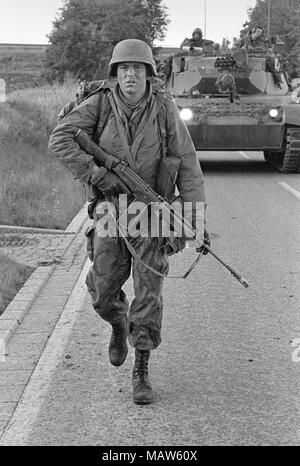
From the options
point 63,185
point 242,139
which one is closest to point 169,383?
point 63,185

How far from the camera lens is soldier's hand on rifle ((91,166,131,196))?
16.0 ft

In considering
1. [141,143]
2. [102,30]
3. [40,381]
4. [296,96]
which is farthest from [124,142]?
[102,30]

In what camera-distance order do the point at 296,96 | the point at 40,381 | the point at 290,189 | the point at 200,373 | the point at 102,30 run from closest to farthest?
the point at 40,381 → the point at 200,373 → the point at 290,189 → the point at 296,96 → the point at 102,30

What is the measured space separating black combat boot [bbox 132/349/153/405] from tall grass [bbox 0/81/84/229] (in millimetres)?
5490

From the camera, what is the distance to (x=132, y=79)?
498 cm

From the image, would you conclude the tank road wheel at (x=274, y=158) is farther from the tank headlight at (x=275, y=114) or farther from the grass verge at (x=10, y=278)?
the grass verge at (x=10, y=278)

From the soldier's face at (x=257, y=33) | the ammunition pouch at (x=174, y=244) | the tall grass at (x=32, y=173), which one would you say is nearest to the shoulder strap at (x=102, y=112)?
the ammunition pouch at (x=174, y=244)

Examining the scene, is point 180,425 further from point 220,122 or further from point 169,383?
point 220,122

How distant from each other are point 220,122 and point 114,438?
504 inches

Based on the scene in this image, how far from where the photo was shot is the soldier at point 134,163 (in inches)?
196

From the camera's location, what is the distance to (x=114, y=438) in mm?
4480

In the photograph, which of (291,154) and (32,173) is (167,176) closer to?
(32,173)

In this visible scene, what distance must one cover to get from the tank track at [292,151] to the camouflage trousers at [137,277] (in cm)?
1178

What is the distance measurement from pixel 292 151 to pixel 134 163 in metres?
12.0
